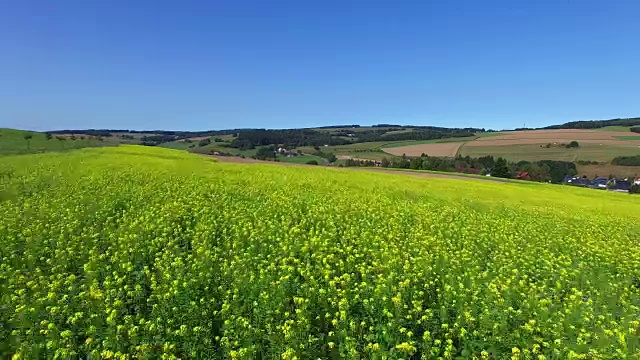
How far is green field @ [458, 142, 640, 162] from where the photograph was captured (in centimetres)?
11344

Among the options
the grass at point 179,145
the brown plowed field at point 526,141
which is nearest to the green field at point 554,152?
the brown plowed field at point 526,141

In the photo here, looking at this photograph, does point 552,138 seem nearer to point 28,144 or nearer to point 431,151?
point 431,151

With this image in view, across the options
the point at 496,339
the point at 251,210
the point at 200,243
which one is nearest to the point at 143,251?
the point at 200,243

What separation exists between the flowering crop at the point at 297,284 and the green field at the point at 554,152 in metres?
112

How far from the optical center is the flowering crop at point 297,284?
699 cm

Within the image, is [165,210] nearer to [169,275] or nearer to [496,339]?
[169,275]

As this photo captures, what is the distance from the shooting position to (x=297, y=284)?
9203mm

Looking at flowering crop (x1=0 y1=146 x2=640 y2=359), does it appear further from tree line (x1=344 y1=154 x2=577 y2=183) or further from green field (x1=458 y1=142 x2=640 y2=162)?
green field (x1=458 y1=142 x2=640 y2=162)

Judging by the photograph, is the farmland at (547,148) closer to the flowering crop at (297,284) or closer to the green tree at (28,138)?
the green tree at (28,138)

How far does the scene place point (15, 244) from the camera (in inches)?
426

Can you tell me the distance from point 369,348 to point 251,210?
11242 millimetres

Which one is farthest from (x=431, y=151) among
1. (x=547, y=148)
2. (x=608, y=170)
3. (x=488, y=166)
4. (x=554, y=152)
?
(x=608, y=170)

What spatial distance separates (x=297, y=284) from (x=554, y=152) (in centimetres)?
13468

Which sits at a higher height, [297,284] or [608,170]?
[297,284]
